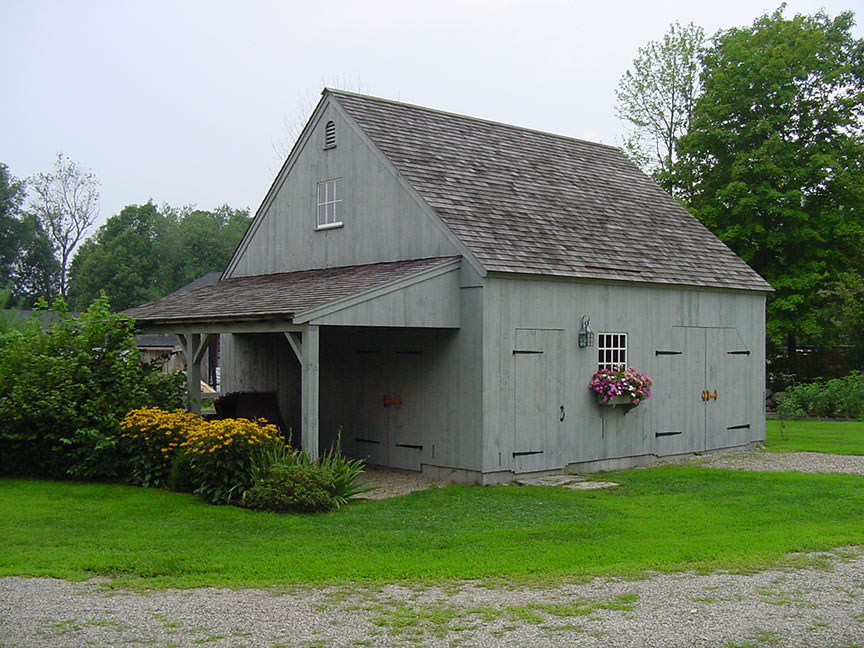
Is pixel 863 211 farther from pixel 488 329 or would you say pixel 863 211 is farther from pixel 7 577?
pixel 7 577

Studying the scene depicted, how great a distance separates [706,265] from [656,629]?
40.7 feet

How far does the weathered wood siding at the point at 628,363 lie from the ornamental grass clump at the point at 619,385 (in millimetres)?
178

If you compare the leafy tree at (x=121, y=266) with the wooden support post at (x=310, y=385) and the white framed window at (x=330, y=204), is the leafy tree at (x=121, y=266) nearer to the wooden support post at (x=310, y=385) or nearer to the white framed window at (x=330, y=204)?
the white framed window at (x=330, y=204)

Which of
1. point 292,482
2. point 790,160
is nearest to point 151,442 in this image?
point 292,482

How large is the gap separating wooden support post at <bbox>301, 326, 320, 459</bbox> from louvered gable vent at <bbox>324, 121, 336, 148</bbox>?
5.38 m

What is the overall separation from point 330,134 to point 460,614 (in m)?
11.5

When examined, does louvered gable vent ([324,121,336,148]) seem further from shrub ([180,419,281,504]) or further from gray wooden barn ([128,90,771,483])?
shrub ([180,419,281,504])

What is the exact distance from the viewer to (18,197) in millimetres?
66438

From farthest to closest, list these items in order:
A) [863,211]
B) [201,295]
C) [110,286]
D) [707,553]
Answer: [110,286], [863,211], [201,295], [707,553]

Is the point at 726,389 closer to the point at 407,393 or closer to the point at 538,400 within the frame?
the point at 538,400

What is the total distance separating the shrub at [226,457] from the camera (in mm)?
11773

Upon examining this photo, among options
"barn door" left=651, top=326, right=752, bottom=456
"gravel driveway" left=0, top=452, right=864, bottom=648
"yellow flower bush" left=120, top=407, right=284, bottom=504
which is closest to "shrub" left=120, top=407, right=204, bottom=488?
"yellow flower bush" left=120, top=407, right=284, bottom=504

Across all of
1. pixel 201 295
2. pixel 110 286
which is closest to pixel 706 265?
pixel 201 295

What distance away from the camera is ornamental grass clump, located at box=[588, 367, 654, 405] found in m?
15.0
